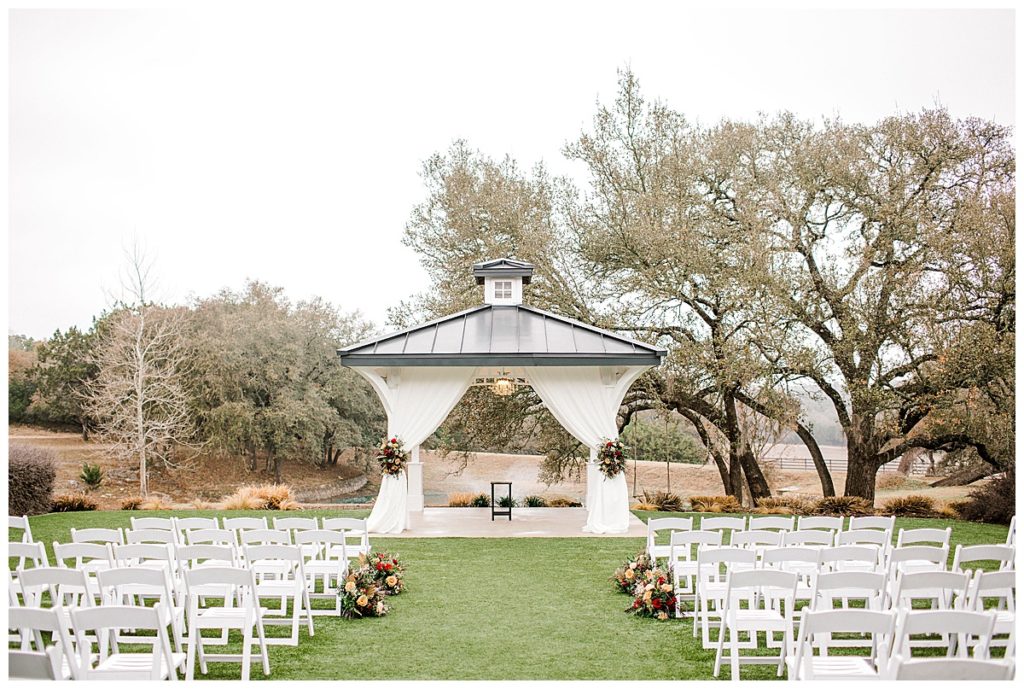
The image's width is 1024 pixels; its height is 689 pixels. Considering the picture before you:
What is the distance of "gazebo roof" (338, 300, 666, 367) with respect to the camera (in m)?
13.0

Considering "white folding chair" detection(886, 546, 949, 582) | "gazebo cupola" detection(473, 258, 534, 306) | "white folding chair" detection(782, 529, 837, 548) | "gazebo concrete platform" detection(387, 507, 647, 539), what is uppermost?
"gazebo cupola" detection(473, 258, 534, 306)

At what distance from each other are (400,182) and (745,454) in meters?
19.4

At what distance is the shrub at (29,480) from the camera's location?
50.7 feet

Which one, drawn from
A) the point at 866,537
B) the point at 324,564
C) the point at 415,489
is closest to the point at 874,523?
the point at 866,537

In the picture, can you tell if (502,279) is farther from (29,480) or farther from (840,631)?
(840,631)

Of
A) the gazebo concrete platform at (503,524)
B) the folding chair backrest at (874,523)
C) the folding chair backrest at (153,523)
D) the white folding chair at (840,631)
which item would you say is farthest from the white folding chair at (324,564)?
the folding chair backrest at (874,523)

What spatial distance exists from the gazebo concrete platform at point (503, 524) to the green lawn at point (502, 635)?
A: 2.00 meters

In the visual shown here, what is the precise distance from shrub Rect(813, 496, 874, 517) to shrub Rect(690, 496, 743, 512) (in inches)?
58.8

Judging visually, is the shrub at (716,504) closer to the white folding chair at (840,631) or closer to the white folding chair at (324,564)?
the white folding chair at (324,564)

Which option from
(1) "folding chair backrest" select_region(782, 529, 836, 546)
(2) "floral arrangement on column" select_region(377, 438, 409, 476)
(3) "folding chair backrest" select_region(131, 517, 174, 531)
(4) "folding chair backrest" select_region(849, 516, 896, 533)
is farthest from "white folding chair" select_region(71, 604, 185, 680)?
(2) "floral arrangement on column" select_region(377, 438, 409, 476)

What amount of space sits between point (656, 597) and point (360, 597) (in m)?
2.70

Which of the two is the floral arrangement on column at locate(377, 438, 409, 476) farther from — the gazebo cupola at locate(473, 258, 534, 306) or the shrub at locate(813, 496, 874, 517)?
the shrub at locate(813, 496, 874, 517)

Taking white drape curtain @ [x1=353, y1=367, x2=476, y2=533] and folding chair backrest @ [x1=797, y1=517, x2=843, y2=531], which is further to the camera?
white drape curtain @ [x1=353, y1=367, x2=476, y2=533]

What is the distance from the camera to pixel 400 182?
3353 cm
